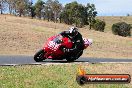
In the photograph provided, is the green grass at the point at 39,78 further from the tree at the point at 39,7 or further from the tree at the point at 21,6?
the tree at the point at 39,7

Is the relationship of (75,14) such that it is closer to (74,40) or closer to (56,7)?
(56,7)

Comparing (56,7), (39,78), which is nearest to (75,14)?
(56,7)

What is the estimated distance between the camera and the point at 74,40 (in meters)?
19.4

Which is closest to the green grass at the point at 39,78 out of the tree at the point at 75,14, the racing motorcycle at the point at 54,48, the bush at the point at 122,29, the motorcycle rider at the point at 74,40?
the racing motorcycle at the point at 54,48

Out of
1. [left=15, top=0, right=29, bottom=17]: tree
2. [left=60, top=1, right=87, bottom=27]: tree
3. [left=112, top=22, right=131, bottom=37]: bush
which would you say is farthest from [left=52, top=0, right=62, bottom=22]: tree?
[left=112, top=22, right=131, bottom=37]: bush

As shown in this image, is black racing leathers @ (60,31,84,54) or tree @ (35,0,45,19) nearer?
black racing leathers @ (60,31,84,54)

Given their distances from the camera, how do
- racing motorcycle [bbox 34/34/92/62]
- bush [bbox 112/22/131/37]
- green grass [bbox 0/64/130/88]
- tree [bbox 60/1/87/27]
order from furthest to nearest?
bush [bbox 112/22/131/37]
tree [bbox 60/1/87/27]
racing motorcycle [bbox 34/34/92/62]
green grass [bbox 0/64/130/88]

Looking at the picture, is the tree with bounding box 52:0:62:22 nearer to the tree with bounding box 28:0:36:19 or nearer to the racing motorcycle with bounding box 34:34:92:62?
the tree with bounding box 28:0:36:19

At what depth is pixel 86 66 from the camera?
56.2ft

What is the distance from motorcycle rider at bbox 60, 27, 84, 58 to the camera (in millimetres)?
19141

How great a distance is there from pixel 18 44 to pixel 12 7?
268 ft

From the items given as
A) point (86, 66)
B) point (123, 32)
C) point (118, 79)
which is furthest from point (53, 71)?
point (123, 32)

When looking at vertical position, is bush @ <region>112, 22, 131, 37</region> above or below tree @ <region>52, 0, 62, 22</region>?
below

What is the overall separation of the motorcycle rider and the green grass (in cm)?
431
